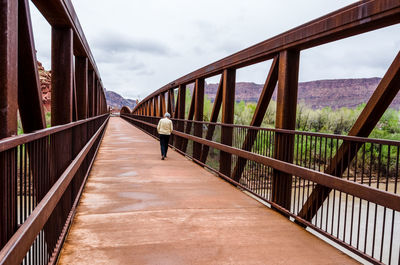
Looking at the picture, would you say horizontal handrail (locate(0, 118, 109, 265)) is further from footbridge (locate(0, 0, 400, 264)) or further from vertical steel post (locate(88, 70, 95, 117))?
vertical steel post (locate(88, 70, 95, 117))

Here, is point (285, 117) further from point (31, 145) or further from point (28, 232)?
point (28, 232)

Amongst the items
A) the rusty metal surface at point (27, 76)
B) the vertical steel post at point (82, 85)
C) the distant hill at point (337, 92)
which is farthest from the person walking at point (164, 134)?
the distant hill at point (337, 92)

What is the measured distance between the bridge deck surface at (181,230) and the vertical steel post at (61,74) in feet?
4.98

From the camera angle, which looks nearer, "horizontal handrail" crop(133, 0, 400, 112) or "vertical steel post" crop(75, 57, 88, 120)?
"horizontal handrail" crop(133, 0, 400, 112)

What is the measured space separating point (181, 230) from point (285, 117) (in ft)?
8.41

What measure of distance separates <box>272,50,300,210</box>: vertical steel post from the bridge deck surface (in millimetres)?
384

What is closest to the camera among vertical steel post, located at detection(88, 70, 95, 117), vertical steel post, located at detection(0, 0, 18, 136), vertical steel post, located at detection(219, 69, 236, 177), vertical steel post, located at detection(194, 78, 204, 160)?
vertical steel post, located at detection(0, 0, 18, 136)

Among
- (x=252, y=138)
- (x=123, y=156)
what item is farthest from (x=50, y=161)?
(x=123, y=156)

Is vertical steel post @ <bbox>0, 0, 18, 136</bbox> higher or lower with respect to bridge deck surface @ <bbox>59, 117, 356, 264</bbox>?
higher

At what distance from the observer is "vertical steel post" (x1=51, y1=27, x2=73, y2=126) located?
5516 mm

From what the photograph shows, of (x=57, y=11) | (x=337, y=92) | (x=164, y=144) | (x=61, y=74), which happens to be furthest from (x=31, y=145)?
(x=337, y=92)

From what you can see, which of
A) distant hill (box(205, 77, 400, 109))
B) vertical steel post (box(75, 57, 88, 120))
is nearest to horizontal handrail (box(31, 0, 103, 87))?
vertical steel post (box(75, 57, 88, 120))

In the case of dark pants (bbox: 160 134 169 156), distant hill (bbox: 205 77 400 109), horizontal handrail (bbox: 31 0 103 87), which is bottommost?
dark pants (bbox: 160 134 169 156)

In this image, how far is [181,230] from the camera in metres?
4.30
